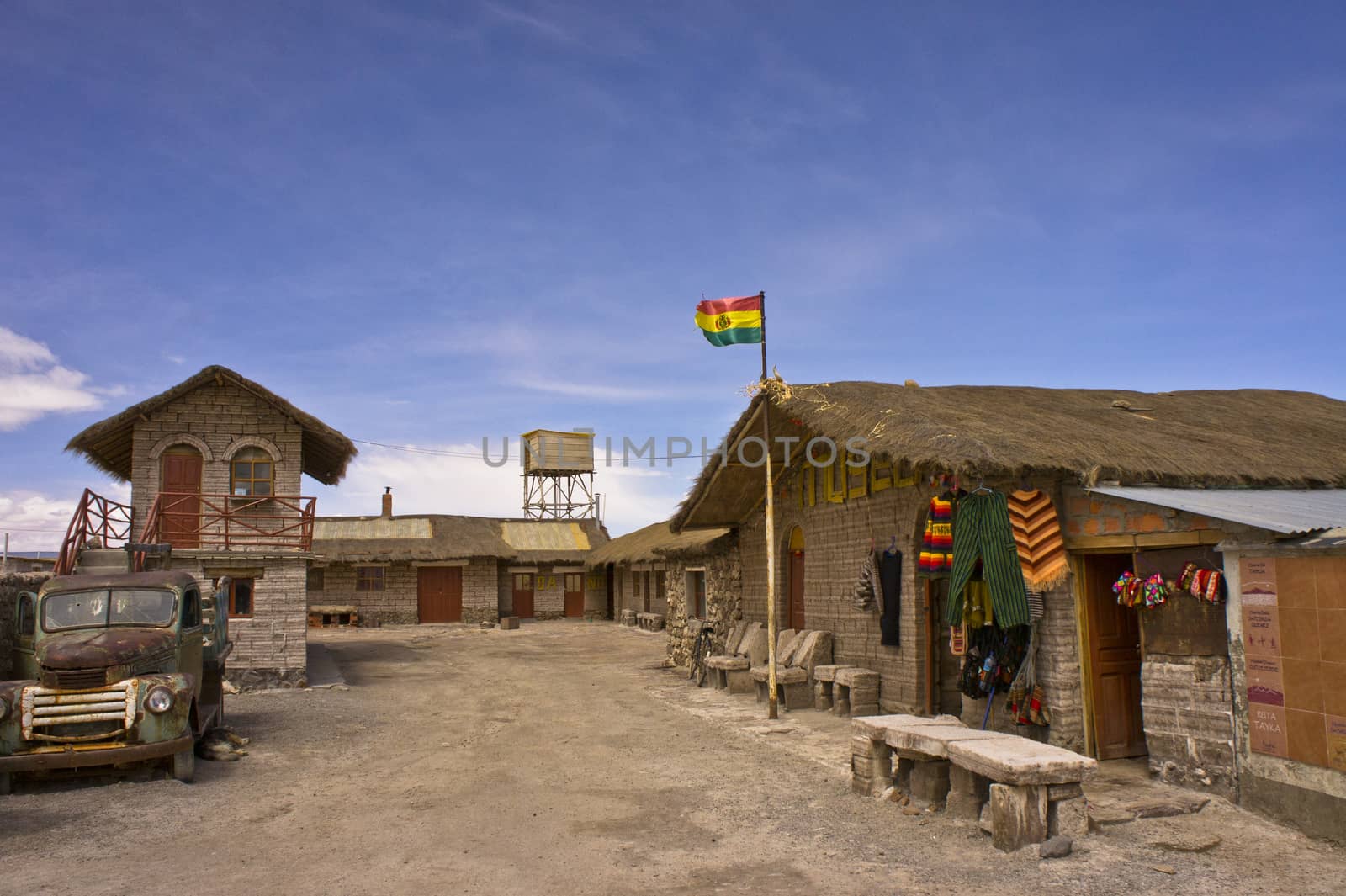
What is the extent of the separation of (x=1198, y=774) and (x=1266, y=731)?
0.89 meters

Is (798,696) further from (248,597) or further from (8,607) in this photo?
(8,607)

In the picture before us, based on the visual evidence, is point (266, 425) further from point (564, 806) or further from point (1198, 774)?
point (1198, 774)

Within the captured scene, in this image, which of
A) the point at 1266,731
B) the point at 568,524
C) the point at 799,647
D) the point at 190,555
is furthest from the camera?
the point at 568,524

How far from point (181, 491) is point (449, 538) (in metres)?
18.5

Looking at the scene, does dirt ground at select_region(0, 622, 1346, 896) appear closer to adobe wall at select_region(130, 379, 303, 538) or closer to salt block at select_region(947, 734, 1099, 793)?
salt block at select_region(947, 734, 1099, 793)

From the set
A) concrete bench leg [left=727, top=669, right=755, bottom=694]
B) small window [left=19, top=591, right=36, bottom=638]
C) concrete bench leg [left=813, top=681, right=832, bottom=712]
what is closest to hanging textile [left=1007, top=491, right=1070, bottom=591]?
concrete bench leg [left=813, top=681, right=832, bottom=712]

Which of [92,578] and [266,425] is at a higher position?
[266,425]

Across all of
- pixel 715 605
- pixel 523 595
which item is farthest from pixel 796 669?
pixel 523 595

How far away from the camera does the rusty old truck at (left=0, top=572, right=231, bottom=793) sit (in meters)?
8.86

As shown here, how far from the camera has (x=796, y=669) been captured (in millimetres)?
13617

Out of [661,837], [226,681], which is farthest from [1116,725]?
[226,681]

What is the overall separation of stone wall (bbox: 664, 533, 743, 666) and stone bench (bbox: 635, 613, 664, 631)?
31.2 feet

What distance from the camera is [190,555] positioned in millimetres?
16938

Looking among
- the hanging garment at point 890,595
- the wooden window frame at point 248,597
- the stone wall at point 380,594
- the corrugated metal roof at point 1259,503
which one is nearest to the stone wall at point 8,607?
the wooden window frame at point 248,597
